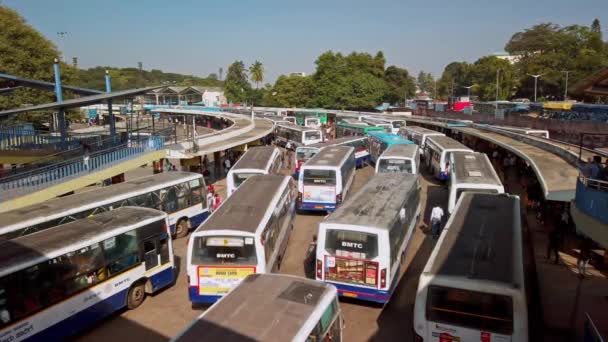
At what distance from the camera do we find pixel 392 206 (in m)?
12.3

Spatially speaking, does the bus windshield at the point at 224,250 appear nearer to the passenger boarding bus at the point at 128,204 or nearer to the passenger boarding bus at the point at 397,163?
the passenger boarding bus at the point at 128,204

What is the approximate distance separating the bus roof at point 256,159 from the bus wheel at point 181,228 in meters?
4.06

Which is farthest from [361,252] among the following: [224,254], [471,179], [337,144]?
[337,144]

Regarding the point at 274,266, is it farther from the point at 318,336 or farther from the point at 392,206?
the point at 318,336

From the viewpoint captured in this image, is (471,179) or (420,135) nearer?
(471,179)

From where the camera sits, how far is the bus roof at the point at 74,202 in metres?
12.0

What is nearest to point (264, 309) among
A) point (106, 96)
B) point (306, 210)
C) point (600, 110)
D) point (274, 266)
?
point (274, 266)

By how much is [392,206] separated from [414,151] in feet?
40.9

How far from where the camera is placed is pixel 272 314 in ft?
22.1

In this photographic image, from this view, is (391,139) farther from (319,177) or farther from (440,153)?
(319,177)

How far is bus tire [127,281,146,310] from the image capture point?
11195mm

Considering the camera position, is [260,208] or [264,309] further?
[260,208]

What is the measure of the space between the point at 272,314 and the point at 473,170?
13.3m

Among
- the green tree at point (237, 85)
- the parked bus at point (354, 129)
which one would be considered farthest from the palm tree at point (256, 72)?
the parked bus at point (354, 129)
